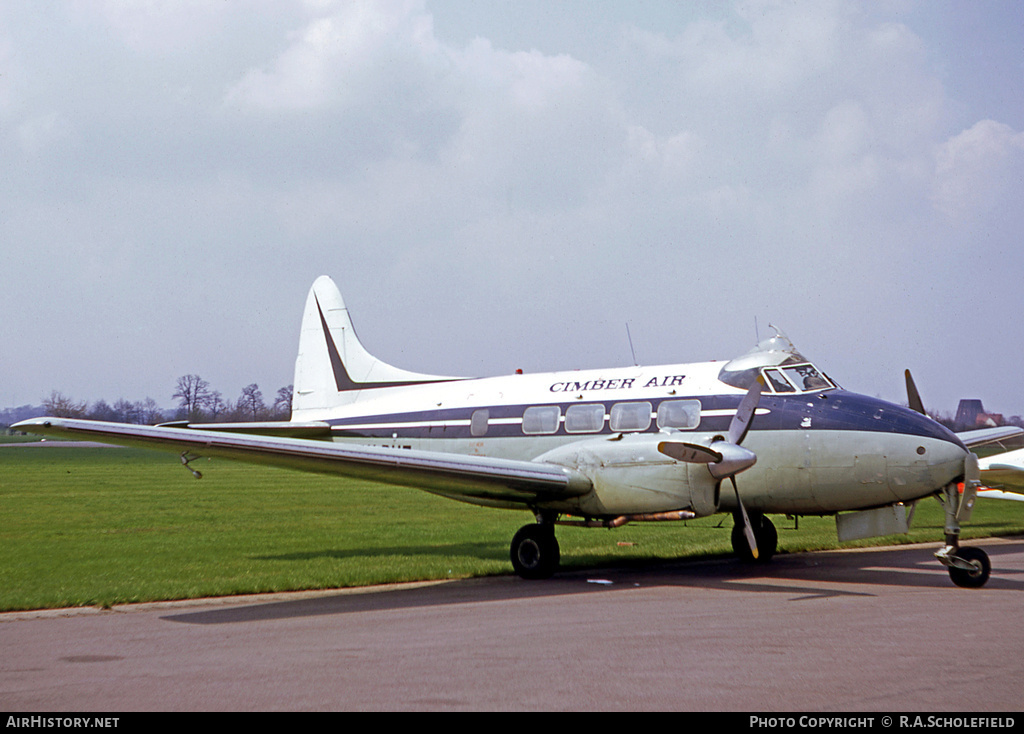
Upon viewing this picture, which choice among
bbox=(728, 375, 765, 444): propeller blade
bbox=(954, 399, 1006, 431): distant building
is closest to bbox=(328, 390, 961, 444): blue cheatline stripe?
bbox=(728, 375, 765, 444): propeller blade

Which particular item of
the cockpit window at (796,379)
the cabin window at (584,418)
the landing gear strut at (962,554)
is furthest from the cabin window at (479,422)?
the landing gear strut at (962,554)

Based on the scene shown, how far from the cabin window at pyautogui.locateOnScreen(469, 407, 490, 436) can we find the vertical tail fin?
85.2 inches

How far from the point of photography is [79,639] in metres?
9.37

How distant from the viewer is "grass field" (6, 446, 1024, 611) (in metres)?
13.7

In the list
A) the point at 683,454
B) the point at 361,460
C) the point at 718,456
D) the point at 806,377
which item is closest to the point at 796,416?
the point at 806,377

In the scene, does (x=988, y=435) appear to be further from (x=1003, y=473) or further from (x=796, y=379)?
(x=796, y=379)

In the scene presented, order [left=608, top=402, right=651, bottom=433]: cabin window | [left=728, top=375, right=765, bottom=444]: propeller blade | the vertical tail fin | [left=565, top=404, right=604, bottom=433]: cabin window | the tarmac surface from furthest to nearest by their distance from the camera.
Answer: the vertical tail fin < [left=565, top=404, right=604, bottom=433]: cabin window < [left=608, top=402, right=651, bottom=433]: cabin window < [left=728, top=375, right=765, bottom=444]: propeller blade < the tarmac surface

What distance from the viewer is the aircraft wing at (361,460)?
1190cm

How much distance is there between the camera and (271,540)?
19.6m

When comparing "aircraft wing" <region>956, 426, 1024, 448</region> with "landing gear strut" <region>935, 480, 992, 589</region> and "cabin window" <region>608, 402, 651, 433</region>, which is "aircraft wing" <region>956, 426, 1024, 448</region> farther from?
"cabin window" <region>608, 402, 651, 433</region>

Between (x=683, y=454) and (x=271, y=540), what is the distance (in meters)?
10.4

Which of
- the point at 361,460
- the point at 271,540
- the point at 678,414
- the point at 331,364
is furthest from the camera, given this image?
the point at 331,364

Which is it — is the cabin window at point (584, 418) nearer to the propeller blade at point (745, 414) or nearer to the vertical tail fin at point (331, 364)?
the propeller blade at point (745, 414)
